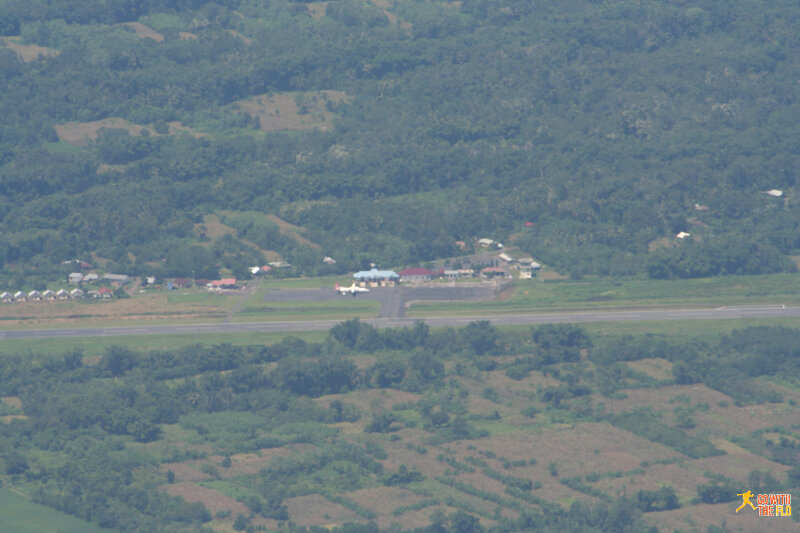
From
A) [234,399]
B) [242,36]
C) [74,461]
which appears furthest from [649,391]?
[242,36]

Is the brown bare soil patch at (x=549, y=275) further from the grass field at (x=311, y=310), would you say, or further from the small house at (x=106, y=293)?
the small house at (x=106, y=293)

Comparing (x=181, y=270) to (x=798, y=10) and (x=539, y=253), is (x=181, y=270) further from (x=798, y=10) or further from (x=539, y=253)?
(x=798, y=10)

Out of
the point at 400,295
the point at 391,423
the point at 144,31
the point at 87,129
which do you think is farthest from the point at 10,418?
the point at 144,31

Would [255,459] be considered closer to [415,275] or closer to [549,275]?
[415,275]

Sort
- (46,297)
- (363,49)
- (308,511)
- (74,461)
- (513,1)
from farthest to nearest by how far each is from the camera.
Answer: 1. (513,1)
2. (363,49)
3. (46,297)
4. (74,461)
5. (308,511)

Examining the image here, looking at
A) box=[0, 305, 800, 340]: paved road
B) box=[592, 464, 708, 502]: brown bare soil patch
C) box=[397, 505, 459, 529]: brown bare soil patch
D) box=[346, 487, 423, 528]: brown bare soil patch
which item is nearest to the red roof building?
box=[0, 305, 800, 340]: paved road

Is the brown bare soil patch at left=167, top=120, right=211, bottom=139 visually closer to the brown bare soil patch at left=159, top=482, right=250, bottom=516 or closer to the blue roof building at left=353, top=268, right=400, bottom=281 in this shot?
the blue roof building at left=353, top=268, right=400, bottom=281

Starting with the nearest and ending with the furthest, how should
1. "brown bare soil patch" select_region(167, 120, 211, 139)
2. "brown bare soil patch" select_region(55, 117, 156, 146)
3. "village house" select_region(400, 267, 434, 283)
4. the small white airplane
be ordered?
the small white airplane, "village house" select_region(400, 267, 434, 283), "brown bare soil patch" select_region(55, 117, 156, 146), "brown bare soil patch" select_region(167, 120, 211, 139)
